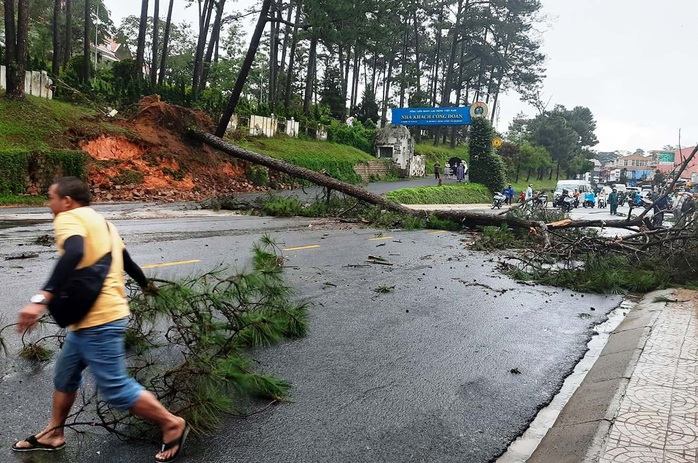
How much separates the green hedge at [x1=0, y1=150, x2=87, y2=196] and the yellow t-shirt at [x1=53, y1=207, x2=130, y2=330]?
17225 millimetres

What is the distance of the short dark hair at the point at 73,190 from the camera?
115 inches

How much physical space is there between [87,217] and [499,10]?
202 ft

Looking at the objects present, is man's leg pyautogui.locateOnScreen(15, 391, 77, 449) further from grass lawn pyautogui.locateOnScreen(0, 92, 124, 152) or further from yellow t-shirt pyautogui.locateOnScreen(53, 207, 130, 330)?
grass lawn pyautogui.locateOnScreen(0, 92, 124, 152)

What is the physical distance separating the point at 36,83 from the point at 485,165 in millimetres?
26612

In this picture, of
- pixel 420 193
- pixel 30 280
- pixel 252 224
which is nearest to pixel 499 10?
pixel 420 193

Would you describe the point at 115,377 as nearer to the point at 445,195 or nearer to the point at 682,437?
the point at 682,437

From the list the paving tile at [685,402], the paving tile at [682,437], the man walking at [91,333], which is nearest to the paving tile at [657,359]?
the paving tile at [685,402]

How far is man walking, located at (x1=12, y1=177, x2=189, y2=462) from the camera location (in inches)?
108

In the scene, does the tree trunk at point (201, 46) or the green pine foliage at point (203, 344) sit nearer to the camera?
the green pine foliage at point (203, 344)

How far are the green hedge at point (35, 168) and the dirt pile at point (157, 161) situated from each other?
130 cm

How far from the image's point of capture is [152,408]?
296 cm

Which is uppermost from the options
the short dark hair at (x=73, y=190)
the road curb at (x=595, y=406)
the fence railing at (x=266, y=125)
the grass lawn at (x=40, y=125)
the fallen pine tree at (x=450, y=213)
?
the fence railing at (x=266, y=125)

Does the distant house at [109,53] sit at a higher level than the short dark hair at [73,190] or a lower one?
higher

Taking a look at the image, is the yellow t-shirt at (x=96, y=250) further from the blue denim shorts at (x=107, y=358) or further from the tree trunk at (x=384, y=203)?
the tree trunk at (x=384, y=203)
